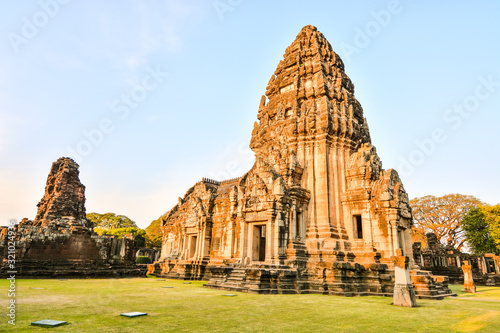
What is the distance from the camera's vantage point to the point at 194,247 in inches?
960

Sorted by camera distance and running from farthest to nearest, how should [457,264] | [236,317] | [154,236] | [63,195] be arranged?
[154,236] → [457,264] → [63,195] → [236,317]

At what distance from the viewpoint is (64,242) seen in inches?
848

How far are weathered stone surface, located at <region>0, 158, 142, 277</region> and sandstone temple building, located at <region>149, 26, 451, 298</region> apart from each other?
519cm

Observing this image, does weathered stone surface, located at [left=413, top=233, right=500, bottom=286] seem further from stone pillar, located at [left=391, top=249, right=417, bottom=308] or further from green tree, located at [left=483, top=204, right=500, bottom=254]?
stone pillar, located at [left=391, top=249, right=417, bottom=308]

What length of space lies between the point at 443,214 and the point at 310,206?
103ft

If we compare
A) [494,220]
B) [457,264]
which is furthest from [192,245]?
[494,220]

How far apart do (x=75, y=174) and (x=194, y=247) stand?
40.3 feet

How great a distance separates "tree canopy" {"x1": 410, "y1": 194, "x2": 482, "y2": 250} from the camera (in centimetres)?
3884

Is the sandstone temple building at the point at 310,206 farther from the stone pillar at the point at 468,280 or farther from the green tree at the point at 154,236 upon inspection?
the green tree at the point at 154,236

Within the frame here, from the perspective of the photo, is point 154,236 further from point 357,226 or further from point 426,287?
point 426,287

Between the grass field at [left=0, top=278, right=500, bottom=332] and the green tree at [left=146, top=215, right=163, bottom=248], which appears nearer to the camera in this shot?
the grass field at [left=0, top=278, right=500, bottom=332]

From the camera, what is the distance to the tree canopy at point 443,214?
3884cm

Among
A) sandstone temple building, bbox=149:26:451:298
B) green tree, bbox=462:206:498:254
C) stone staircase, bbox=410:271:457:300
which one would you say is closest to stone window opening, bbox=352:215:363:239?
sandstone temple building, bbox=149:26:451:298

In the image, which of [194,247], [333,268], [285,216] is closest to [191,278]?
[194,247]
